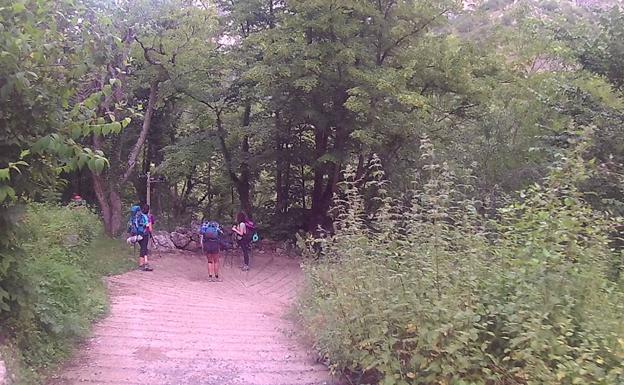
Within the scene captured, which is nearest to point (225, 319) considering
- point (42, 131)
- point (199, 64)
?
point (42, 131)

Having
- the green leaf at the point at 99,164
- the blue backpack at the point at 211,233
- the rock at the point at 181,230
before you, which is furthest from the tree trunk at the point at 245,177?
the green leaf at the point at 99,164

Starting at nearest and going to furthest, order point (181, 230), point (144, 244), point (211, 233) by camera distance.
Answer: point (211, 233) < point (144, 244) < point (181, 230)

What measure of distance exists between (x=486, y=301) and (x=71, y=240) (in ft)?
26.8

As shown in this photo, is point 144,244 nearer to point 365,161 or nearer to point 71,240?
point 71,240

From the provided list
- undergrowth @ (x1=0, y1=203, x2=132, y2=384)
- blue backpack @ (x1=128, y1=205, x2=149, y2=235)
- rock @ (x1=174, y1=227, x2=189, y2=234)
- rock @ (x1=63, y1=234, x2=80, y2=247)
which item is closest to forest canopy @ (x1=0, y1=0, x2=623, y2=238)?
rock @ (x1=63, y1=234, x2=80, y2=247)

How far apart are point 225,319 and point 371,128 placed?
706 cm

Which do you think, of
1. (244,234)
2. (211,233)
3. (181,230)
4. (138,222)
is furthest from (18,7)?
(181,230)

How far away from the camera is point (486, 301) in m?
3.89

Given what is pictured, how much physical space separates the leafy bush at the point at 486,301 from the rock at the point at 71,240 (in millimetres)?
6219

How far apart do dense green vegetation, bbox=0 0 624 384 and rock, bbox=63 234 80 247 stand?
0.17 m

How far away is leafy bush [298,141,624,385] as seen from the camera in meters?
3.34

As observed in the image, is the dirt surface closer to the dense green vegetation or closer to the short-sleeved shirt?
the dense green vegetation

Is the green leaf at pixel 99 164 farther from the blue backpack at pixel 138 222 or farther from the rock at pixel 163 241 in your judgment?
the rock at pixel 163 241

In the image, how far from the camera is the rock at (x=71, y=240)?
377 inches
